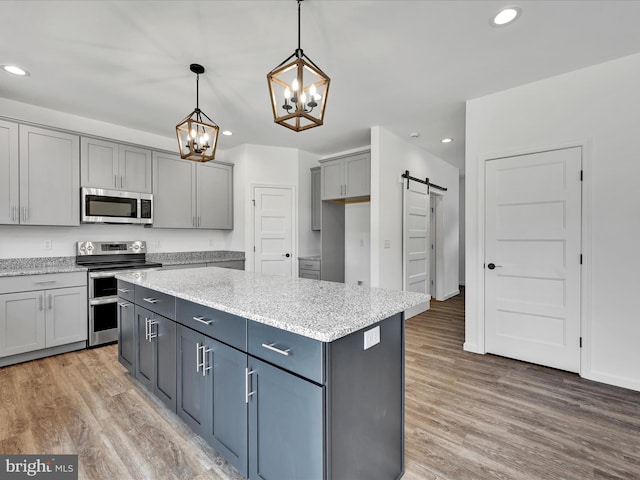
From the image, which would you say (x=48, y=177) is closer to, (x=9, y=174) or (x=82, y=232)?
(x=9, y=174)

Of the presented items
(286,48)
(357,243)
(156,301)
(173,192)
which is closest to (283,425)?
(156,301)

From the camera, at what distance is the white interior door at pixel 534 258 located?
2.76 metres

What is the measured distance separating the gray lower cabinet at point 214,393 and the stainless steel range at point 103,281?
222 centimetres

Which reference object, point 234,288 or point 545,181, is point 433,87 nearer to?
point 545,181

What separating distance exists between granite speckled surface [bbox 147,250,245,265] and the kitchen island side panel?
11.3 ft

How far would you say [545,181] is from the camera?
288 centimetres

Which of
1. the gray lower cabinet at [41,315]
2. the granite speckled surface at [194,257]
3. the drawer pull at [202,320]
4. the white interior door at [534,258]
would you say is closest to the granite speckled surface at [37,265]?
the gray lower cabinet at [41,315]

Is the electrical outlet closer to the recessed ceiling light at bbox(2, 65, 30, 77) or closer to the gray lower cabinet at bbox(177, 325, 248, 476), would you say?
the gray lower cabinet at bbox(177, 325, 248, 476)

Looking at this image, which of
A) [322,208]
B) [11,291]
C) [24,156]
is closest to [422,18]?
[322,208]

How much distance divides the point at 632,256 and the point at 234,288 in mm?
3157

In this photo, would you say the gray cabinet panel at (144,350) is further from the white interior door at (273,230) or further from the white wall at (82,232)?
the white interior door at (273,230)

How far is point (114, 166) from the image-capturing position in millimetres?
3758

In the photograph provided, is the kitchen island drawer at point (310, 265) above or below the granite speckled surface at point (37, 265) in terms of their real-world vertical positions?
below

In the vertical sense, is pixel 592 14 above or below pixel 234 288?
above
